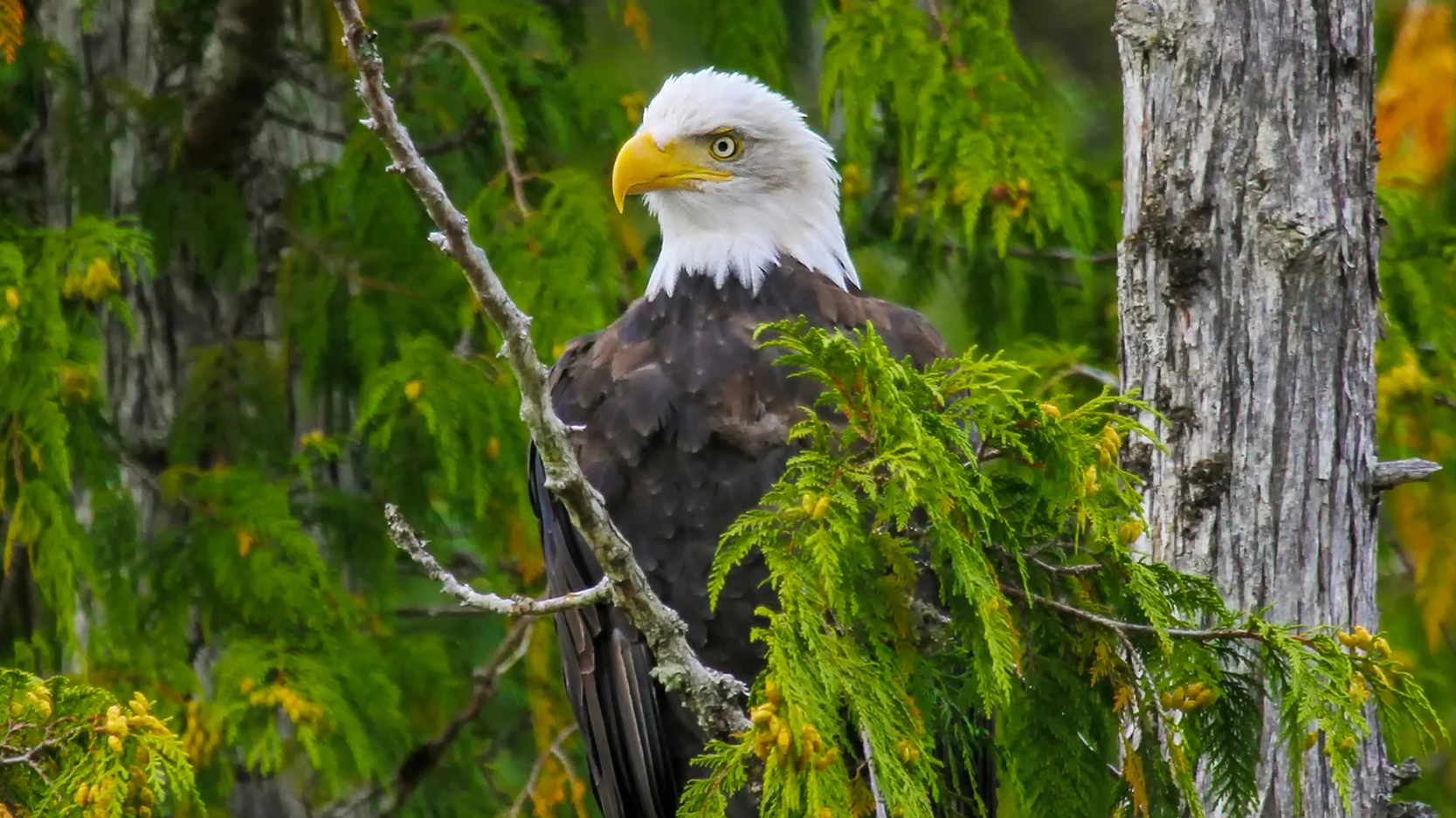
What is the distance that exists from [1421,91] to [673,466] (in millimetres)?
4685

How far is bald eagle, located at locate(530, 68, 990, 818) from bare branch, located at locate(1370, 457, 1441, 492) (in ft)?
3.38

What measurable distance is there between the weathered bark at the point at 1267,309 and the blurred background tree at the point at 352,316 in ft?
3.95

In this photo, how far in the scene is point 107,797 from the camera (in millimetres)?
2590

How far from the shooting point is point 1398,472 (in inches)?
124

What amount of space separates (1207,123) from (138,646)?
312 centimetres

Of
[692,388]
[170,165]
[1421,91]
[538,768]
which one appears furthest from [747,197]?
[1421,91]

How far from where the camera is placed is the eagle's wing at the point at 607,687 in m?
3.92

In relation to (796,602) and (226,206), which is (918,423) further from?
(226,206)

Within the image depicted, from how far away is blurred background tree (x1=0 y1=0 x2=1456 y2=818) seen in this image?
421 centimetres

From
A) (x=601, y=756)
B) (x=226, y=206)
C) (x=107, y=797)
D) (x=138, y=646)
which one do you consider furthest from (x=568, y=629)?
(x=226, y=206)

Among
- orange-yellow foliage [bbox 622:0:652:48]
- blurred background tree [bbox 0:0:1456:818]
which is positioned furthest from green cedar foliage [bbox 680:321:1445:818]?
orange-yellow foliage [bbox 622:0:652:48]

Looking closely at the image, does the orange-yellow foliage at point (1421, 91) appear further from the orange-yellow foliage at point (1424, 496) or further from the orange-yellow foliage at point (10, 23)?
the orange-yellow foliage at point (10, 23)

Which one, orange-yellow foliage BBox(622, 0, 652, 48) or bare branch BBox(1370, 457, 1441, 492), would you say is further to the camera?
orange-yellow foliage BBox(622, 0, 652, 48)

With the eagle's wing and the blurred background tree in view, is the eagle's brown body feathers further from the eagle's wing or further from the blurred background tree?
the blurred background tree
